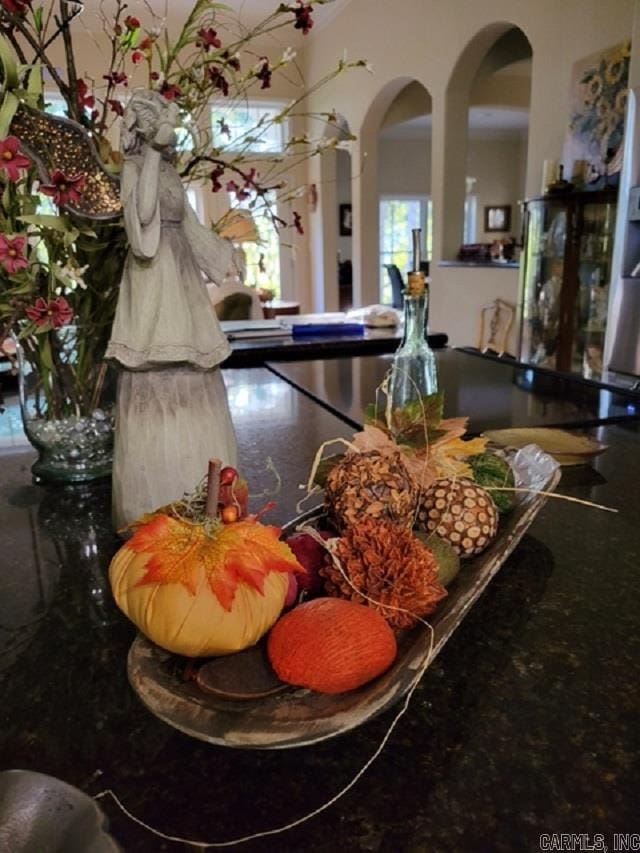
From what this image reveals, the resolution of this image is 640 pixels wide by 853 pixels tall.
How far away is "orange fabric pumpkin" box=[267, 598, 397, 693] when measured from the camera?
39cm

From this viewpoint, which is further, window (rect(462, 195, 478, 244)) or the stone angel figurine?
window (rect(462, 195, 478, 244))

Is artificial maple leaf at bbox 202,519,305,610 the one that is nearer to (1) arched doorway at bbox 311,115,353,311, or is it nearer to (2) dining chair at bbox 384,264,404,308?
(1) arched doorway at bbox 311,115,353,311

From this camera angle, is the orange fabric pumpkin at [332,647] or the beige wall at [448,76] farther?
the beige wall at [448,76]

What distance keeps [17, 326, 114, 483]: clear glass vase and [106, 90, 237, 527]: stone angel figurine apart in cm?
22

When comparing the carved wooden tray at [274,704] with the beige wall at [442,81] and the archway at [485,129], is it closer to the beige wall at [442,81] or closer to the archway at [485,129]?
the beige wall at [442,81]

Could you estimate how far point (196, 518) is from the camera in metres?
0.45

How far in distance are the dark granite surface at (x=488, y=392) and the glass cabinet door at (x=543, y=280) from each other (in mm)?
1932

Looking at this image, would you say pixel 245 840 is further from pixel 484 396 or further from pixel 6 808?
pixel 484 396

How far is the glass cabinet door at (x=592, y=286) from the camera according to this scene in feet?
10.4

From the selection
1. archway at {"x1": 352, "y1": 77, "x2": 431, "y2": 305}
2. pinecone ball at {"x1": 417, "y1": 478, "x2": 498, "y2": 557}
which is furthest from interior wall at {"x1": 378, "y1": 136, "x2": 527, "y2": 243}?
pinecone ball at {"x1": 417, "y1": 478, "x2": 498, "y2": 557}

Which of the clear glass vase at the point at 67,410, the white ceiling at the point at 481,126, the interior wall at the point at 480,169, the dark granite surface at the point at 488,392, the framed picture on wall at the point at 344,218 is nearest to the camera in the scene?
the clear glass vase at the point at 67,410

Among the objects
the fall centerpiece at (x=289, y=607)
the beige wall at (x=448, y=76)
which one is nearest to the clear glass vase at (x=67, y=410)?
the fall centerpiece at (x=289, y=607)

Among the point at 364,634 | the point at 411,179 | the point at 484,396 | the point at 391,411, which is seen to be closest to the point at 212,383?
Result: the point at 391,411

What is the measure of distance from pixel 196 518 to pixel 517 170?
1070cm
